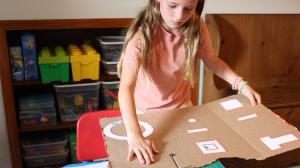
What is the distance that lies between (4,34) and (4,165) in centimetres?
76

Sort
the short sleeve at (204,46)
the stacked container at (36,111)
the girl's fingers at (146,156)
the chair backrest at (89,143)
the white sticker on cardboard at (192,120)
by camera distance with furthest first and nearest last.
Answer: the stacked container at (36,111)
the short sleeve at (204,46)
the chair backrest at (89,143)
the white sticker on cardboard at (192,120)
the girl's fingers at (146,156)

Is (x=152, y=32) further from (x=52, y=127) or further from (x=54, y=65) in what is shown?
(x=52, y=127)

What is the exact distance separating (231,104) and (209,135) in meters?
0.20

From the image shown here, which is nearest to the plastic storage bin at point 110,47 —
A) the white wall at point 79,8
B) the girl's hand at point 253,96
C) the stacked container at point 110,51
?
the stacked container at point 110,51

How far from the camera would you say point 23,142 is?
1773 millimetres

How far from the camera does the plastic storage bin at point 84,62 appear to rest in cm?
165

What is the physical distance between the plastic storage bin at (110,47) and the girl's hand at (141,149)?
100cm

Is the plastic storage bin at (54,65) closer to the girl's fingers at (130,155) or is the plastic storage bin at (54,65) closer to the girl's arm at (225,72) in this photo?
the girl's arm at (225,72)

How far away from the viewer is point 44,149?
5.88 feet

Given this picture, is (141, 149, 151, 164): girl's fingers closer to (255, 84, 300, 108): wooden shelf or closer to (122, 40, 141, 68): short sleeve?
(122, 40, 141, 68): short sleeve

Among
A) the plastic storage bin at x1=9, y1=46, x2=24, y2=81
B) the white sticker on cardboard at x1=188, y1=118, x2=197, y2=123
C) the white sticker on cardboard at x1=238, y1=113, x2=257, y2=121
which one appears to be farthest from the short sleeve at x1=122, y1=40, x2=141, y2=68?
the plastic storage bin at x1=9, y1=46, x2=24, y2=81

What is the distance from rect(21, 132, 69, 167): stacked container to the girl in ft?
2.77

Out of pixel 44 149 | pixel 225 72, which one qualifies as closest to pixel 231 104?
pixel 225 72

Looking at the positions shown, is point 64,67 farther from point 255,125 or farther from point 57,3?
point 255,125
